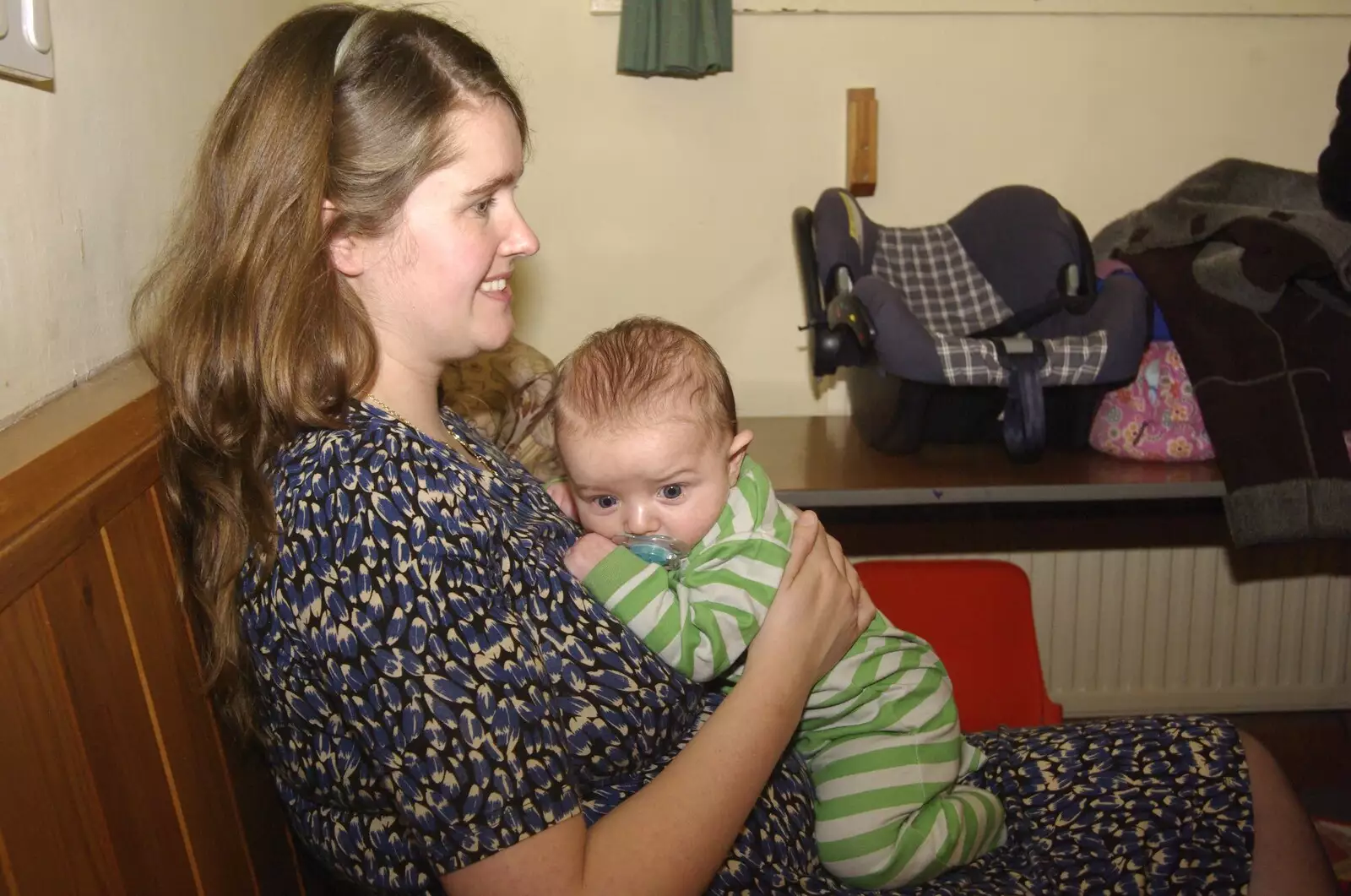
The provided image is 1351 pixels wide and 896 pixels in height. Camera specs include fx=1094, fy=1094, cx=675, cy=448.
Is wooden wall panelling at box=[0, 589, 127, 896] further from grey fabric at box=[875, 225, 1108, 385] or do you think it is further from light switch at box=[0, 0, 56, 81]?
grey fabric at box=[875, 225, 1108, 385]

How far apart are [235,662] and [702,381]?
1.88ft

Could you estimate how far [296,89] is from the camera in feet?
3.50

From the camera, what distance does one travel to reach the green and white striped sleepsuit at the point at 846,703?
1149mm

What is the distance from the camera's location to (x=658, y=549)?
1.23 metres

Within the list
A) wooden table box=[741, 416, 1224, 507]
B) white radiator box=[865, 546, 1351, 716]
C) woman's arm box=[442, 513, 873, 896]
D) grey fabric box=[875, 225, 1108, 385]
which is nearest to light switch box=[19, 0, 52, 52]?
woman's arm box=[442, 513, 873, 896]

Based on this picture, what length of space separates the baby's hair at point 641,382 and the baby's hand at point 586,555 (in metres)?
0.13

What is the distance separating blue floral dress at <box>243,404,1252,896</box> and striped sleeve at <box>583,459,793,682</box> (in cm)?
3

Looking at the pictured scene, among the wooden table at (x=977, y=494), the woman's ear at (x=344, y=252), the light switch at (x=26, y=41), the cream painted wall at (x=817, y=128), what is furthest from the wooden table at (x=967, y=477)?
the light switch at (x=26, y=41)

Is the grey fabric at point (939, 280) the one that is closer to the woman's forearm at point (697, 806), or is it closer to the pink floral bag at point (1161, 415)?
the pink floral bag at point (1161, 415)

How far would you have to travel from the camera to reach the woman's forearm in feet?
3.13

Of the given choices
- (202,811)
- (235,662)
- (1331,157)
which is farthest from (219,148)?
(1331,157)

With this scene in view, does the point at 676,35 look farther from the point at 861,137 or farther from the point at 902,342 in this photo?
the point at 902,342

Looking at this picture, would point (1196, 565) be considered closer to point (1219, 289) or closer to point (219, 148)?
point (1219, 289)

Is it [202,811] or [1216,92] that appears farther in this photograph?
[1216,92]
